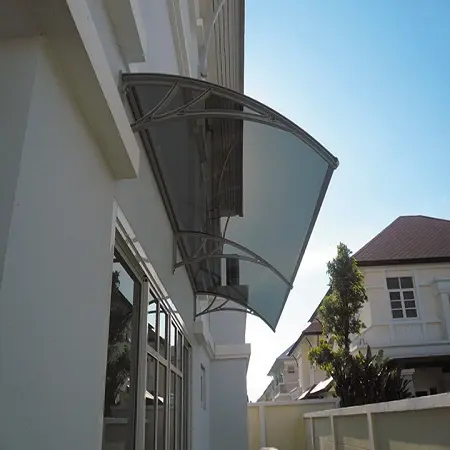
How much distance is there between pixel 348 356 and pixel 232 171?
8429 mm

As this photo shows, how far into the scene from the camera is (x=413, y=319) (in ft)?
52.4

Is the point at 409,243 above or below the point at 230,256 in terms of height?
above

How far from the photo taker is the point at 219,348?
391 inches

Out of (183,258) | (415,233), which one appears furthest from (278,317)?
(415,233)

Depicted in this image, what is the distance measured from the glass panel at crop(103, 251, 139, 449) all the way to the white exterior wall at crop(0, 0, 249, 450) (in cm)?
47

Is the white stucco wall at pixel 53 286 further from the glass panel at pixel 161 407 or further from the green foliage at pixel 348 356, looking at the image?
the green foliage at pixel 348 356

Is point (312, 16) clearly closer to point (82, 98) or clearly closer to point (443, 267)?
point (82, 98)

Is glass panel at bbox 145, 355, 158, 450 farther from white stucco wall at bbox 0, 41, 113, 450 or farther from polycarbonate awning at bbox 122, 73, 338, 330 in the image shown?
white stucco wall at bbox 0, 41, 113, 450

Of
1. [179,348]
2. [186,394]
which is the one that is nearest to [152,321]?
[179,348]

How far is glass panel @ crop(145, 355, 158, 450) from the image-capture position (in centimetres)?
343

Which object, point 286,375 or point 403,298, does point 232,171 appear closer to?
point 403,298

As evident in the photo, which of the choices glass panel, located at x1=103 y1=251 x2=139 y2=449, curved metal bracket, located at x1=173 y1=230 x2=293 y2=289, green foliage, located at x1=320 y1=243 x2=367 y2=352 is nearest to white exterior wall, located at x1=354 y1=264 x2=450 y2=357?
green foliage, located at x1=320 y1=243 x2=367 y2=352

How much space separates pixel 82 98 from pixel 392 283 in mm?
16381

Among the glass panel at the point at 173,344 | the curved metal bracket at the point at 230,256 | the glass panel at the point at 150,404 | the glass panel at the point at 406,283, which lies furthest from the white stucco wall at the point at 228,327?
the glass panel at the point at 406,283
